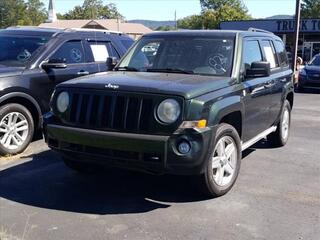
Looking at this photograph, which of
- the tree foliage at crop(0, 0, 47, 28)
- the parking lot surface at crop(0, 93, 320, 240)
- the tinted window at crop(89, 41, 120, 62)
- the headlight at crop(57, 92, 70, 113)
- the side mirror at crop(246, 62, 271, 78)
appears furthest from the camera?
the tree foliage at crop(0, 0, 47, 28)

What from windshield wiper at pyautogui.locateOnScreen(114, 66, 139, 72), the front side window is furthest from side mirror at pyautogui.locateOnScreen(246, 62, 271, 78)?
windshield wiper at pyautogui.locateOnScreen(114, 66, 139, 72)

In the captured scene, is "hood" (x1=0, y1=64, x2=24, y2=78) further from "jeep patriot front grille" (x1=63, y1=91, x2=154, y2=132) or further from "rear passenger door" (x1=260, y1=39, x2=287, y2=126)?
"rear passenger door" (x1=260, y1=39, x2=287, y2=126)

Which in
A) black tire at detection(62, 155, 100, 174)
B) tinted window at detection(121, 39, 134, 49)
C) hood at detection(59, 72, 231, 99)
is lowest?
black tire at detection(62, 155, 100, 174)

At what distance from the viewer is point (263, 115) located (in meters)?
6.74

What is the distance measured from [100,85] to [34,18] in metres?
100

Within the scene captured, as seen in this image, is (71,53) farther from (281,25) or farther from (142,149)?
(281,25)

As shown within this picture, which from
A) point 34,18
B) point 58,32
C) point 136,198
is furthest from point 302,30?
point 34,18

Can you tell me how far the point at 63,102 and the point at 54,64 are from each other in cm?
236

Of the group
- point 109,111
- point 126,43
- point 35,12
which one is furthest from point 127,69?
point 35,12

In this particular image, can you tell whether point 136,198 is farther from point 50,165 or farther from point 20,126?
point 20,126

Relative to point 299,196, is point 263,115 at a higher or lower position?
higher

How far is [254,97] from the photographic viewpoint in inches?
246

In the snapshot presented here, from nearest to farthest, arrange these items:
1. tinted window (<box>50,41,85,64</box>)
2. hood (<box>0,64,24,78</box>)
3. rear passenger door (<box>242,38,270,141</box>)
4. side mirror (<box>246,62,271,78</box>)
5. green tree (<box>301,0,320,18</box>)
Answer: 1. side mirror (<box>246,62,271,78</box>)
2. rear passenger door (<box>242,38,270,141</box>)
3. hood (<box>0,64,24,78</box>)
4. tinted window (<box>50,41,85,64</box>)
5. green tree (<box>301,0,320,18</box>)

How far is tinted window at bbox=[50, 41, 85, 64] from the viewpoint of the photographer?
7961 mm
